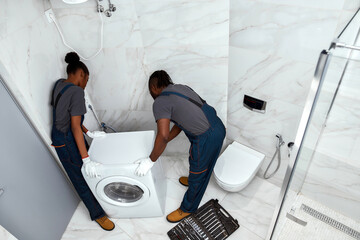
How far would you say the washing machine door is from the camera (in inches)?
76.5

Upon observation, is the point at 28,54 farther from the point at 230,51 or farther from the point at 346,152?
the point at 346,152

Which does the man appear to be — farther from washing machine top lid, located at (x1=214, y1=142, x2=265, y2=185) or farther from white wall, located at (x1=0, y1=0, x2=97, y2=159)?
white wall, located at (x1=0, y1=0, x2=97, y2=159)

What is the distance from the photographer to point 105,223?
235cm

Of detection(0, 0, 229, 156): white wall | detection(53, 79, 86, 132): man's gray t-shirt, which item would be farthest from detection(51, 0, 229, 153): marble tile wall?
detection(53, 79, 86, 132): man's gray t-shirt

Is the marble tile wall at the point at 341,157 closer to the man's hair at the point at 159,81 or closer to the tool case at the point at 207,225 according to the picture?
the tool case at the point at 207,225

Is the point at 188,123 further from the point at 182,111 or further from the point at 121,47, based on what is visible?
the point at 121,47

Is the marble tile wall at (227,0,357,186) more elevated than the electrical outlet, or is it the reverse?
the electrical outlet

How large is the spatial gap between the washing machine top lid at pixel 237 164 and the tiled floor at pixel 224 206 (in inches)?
12.3

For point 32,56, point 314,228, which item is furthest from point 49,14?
point 314,228

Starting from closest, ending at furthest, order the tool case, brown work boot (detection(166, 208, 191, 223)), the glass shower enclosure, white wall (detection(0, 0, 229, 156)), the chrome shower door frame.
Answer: the chrome shower door frame < the glass shower enclosure < white wall (detection(0, 0, 229, 156)) < the tool case < brown work boot (detection(166, 208, 191, 223))

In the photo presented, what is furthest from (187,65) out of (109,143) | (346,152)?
(346,152)

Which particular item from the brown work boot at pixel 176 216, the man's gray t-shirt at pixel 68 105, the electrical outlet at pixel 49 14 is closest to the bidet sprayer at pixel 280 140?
the brown work boot at pixel 176 216

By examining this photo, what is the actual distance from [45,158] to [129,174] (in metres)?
0.72

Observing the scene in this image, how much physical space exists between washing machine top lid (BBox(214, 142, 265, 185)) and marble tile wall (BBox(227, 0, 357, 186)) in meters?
0.13
